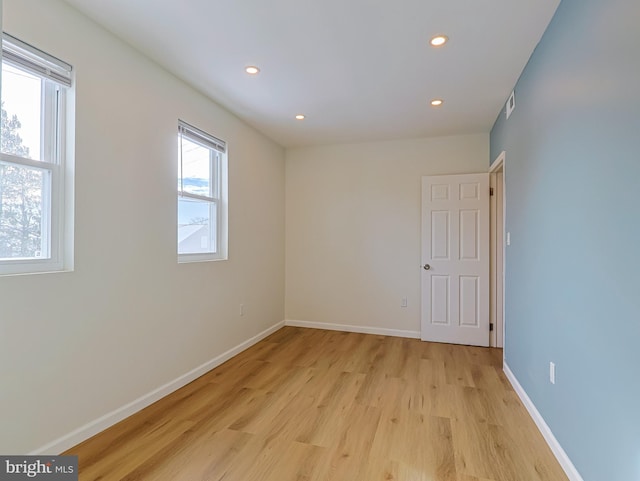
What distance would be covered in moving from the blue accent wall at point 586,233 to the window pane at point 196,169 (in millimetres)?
2737

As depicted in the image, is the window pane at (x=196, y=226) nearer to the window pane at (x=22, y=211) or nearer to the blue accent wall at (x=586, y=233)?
the window pane at (x=22, y=211)

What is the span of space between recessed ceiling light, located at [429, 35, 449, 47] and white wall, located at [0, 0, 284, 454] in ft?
6.48

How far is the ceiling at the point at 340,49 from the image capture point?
1914 millimetres

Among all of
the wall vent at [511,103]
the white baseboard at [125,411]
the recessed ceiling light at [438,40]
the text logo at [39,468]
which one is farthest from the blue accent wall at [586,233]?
the white baseboard at [125,411]

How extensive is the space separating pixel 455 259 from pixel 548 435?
7.40 ft

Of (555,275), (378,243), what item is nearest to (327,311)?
(378,243)

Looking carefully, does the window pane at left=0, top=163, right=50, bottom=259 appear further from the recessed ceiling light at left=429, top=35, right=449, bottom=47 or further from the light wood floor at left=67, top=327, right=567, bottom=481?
the recessed ceiling light at left=429, top=35, right=449, bottom=47

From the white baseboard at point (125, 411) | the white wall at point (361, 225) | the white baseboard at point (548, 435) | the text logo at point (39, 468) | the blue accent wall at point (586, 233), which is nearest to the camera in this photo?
the blue accent wall at point (586, 233)

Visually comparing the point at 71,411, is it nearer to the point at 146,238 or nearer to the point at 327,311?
the point at 146,238

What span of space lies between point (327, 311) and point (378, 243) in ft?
3.88

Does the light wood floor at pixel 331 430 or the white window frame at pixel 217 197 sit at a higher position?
the white window frame at pixel 217 197

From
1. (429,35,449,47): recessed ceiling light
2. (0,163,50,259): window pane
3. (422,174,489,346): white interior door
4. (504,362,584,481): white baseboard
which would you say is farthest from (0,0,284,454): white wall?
(504,362,584,481): white baseboard

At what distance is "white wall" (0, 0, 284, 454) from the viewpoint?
171cm

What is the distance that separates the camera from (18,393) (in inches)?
65.7
